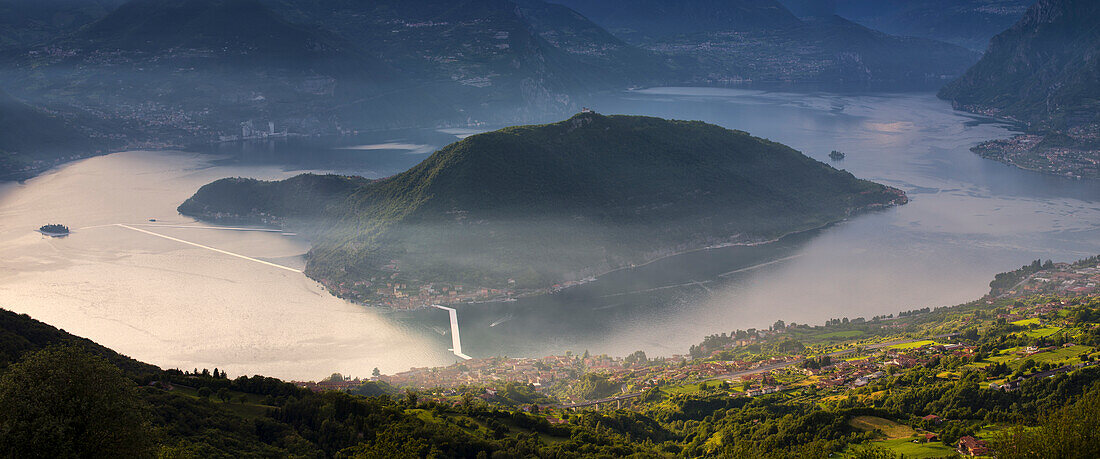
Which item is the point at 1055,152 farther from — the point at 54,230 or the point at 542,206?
the point at 54,230

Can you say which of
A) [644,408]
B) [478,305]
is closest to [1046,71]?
[478,305]

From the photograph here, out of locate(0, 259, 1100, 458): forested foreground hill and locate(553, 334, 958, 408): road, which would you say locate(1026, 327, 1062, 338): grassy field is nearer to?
locate(0, 259, 1100, 458): forested foreground hill

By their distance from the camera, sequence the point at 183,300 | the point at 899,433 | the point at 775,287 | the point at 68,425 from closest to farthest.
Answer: the point at 68,425 < the point at 899,433 < the point at 183,300 < the point at 775,287

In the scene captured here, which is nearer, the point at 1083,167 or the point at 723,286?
the point at 723,286

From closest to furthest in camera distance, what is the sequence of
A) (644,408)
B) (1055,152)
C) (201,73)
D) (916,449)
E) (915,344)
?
(916,449)
(644,408)
(915,344)
(1055,152)
(201,73)

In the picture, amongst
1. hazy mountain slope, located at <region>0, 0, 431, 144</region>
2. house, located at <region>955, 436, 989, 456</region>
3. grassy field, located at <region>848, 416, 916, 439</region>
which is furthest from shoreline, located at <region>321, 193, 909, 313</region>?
hazy mountain slope, located at <region>0, 0, 431, 144</region>

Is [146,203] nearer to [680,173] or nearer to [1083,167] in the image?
[680,173]

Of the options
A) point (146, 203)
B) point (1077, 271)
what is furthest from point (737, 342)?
point (146, 203)
